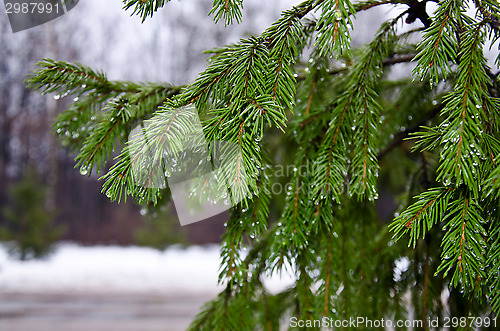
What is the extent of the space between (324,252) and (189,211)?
1204 mm

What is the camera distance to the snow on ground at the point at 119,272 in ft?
23.2

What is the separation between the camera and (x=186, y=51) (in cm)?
1187

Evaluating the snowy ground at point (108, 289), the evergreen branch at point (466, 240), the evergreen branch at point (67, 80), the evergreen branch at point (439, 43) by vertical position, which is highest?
the evergreen branch at point (67, 80)

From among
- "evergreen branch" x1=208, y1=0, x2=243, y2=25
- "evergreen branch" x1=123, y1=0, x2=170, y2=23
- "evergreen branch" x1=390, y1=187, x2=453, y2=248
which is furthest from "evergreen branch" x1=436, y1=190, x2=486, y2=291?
"evergreen branch" x1=123, y1=0, x2=170, y2=23

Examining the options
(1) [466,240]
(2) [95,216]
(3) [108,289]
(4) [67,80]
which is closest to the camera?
(1) [466,240]

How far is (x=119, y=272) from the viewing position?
8.16m

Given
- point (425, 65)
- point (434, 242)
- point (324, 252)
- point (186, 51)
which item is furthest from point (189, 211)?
point (186, 51)

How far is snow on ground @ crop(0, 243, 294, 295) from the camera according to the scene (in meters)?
7.09

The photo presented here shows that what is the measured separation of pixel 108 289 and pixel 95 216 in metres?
7.09

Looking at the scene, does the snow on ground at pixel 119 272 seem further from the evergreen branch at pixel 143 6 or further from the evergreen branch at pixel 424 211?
the evergreen branch at pixel 143 6

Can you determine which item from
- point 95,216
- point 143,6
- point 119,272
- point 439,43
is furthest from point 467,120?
point 95,216

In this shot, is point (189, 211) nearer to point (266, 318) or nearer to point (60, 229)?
point (266, 318)

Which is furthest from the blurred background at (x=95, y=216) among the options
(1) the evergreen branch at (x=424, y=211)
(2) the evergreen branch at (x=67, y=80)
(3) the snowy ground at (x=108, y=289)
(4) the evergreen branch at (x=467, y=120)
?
(4) the evergreen branch at (x=467, y=120)

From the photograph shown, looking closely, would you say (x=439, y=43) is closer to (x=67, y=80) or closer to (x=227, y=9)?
(x=227, y=9)
